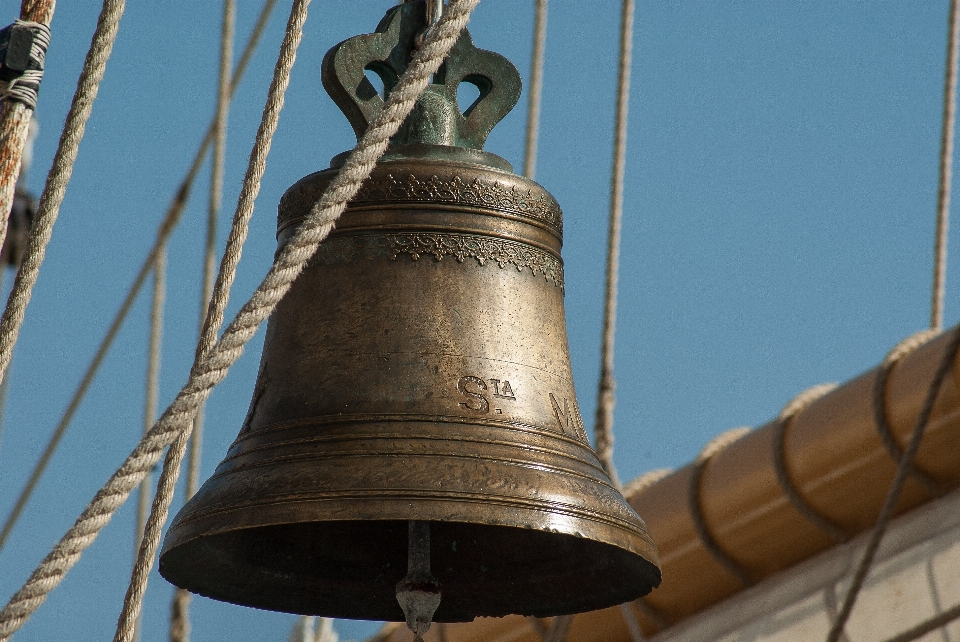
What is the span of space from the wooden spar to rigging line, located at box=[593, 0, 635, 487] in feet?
1.52

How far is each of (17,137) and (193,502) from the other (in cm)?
48

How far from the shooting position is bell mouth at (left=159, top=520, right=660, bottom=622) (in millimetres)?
2219

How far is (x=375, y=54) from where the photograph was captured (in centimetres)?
210

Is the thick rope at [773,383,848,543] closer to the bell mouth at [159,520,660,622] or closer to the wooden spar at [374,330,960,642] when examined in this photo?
the wooden spar at [374,330,960,642]

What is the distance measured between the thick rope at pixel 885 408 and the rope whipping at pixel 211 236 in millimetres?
1316

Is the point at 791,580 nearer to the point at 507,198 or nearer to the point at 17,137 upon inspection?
the point at 507,198

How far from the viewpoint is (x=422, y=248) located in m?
2.12

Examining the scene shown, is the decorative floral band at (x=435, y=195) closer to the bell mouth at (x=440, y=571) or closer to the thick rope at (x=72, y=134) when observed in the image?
the thick rope at (x=72, y=134)

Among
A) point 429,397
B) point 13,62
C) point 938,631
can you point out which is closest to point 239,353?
point 429,397

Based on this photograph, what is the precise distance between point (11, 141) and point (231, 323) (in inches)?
16.8

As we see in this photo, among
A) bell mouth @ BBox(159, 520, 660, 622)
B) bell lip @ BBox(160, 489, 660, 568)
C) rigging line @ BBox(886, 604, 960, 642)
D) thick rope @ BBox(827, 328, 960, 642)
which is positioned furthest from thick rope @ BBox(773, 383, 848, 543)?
bell lip @ BBox(160, 489, 660, 568)

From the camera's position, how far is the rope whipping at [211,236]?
3246mm

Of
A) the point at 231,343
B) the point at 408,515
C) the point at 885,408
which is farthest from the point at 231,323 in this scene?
the point at 885,408

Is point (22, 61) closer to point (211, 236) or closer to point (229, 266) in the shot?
point (229, 266)
